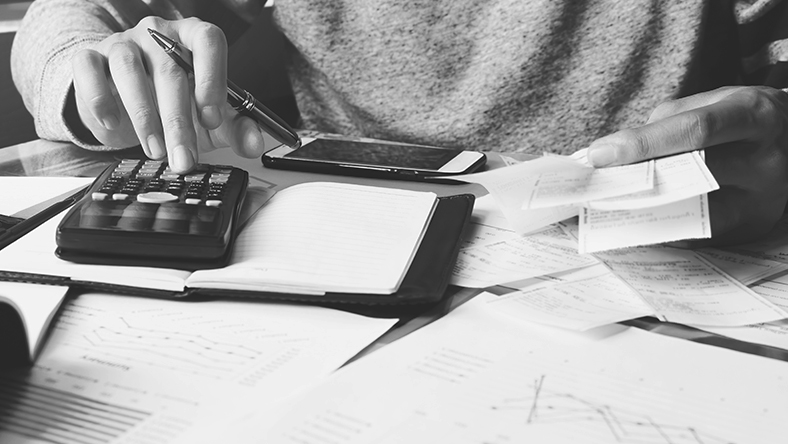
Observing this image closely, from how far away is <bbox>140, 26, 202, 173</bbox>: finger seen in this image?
54cm

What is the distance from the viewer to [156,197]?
478mm

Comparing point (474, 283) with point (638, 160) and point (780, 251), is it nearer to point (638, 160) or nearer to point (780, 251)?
point (638, 160)

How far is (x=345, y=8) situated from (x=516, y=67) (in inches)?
10.9

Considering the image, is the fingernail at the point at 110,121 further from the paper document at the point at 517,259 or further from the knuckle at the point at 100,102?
the paper document at the point at 517,259

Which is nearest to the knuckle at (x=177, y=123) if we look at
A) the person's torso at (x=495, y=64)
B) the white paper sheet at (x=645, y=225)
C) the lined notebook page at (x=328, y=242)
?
the lined notebook page at (x=328, y=242)

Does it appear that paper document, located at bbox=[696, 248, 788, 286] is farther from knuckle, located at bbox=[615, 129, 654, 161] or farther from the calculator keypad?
the calculator keypad

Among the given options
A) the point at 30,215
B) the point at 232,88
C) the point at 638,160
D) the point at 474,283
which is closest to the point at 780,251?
the point at 638,160

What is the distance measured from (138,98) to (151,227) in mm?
194

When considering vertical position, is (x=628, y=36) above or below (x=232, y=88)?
above

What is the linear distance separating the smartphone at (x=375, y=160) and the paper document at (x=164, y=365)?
293mm

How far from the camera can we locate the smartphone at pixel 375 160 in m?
0.67

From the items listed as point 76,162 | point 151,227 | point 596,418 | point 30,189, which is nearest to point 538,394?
point 596,418

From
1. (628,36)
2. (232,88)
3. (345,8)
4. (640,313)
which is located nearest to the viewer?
(640,313)

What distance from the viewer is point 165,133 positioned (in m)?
0.56
